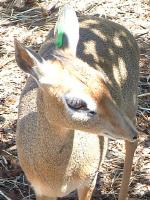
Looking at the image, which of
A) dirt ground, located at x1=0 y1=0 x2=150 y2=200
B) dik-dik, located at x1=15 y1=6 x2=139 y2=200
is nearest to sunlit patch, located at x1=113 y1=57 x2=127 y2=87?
dik-dik, located at x1=15 y1=6 x2=139 y2=200

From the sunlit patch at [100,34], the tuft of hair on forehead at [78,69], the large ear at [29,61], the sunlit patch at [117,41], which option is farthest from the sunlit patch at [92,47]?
the large ear at [29,61]

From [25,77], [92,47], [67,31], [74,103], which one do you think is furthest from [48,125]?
[25,77]

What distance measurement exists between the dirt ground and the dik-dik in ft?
0.85

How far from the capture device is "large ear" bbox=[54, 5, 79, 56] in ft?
11.2

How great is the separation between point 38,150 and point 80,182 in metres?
0.42

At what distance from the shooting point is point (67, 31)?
3.47 meters

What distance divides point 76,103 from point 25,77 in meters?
2.65

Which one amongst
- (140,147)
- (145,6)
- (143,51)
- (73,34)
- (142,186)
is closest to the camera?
(73,34)

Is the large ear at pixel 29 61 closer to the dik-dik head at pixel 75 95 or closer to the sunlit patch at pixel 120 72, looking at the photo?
the dik-dik head at pixel 75 95

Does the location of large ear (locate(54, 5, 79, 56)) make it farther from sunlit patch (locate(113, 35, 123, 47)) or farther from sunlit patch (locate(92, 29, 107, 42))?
sunlit patch (locate(113, 35, 123, 47))

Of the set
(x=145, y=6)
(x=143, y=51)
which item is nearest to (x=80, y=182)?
(x=143, y=51)

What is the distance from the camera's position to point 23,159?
369 cm

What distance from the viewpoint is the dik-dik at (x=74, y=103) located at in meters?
3.04

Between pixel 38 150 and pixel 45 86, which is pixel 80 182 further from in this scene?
pixel 45 86
